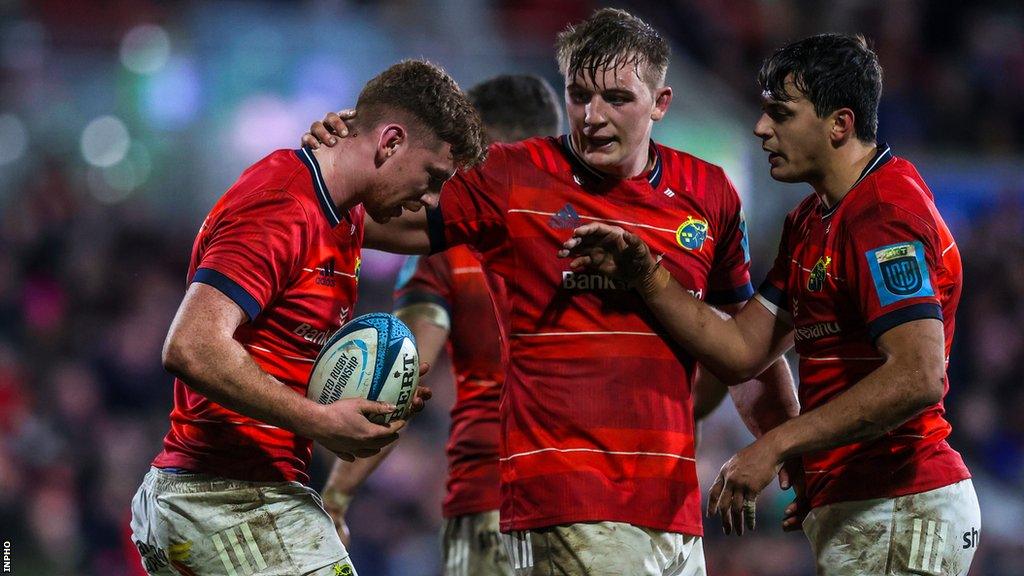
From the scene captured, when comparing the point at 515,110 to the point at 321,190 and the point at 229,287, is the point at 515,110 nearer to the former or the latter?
the point at 321,190

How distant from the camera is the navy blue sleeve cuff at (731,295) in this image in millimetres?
4504

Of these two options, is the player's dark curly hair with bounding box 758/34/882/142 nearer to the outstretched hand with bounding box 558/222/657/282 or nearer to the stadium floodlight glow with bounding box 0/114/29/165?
the outstretched hand with bounding box 558/222/657/282

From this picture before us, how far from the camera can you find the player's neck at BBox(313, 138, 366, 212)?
12.6 ft

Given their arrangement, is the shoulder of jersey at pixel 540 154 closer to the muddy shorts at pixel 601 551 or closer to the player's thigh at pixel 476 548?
the muddy shorts at pixel 601 551

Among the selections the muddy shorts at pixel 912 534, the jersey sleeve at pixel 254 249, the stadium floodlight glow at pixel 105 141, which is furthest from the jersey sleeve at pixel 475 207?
the stadium floodlight glow at pixel 105 141

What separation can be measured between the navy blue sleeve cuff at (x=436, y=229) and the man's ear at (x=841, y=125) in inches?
53.0

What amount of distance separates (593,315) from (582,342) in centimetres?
10

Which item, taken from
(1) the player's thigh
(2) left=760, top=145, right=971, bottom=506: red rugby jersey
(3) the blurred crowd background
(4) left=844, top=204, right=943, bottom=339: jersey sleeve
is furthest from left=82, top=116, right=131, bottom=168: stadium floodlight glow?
(4) left=844, top=204, right=943, bottom=339: jersey sleeve

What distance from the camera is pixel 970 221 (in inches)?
480

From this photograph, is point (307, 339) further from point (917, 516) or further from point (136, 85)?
point (136, 85)

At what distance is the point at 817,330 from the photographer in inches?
159

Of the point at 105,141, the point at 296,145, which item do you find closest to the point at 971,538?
the point at 296,145

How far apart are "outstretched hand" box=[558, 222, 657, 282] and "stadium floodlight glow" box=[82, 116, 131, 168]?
1000 centimetres

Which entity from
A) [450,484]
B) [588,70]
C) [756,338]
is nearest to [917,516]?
[756,338]
